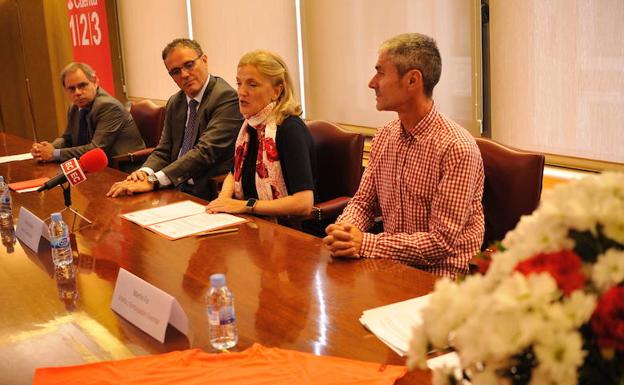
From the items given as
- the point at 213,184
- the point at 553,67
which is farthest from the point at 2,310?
the point at 553,67

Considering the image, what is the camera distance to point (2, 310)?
75.0 inches

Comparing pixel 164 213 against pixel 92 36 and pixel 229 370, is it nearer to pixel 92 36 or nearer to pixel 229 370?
pixel 229 370

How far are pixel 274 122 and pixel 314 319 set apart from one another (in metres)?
1.35

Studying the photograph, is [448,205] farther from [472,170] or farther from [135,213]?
[135,213]

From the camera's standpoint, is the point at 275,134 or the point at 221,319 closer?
the point at 221,319

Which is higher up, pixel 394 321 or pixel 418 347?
pixel 418 347

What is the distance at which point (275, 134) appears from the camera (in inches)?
114

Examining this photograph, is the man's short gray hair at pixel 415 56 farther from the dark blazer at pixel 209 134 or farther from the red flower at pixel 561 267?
the red flower at pixel 561 267

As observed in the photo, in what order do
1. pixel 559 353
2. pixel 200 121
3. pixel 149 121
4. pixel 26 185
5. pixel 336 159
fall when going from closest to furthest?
pixel 559 353 → pixel 336 159 → pixel 26 185 → pixel 200 121 → pixel 149 121

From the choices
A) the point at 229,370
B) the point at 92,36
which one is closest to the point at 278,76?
the point at 229,370

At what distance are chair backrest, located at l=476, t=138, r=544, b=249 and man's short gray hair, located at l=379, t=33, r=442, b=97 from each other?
0.98 feet

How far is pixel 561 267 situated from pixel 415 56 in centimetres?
170

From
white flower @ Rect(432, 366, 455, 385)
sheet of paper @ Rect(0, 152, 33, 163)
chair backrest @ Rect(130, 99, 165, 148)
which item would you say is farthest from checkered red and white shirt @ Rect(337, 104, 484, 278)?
sheet of paper @ Rect(0, 152, 33, 163)

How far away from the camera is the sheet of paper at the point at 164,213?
8.91 feet
